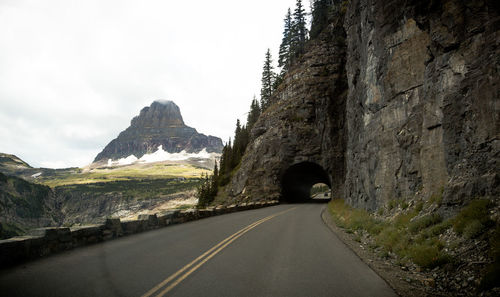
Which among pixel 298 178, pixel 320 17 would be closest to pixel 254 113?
pixel 320 17

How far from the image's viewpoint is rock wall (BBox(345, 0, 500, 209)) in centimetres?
820

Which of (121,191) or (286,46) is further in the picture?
(121,191)

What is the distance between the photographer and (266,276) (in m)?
5.82

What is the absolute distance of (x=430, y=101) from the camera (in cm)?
1109

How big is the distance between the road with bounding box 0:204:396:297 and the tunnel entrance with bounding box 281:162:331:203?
110ft

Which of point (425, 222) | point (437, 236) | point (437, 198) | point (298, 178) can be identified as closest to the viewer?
point (437, 236)

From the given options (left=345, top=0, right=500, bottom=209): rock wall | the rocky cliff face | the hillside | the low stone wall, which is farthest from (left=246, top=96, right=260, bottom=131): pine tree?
the hillside

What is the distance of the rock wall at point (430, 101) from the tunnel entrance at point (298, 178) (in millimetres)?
23033

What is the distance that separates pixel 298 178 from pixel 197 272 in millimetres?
44242

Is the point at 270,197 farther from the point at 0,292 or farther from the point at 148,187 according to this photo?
the point at 148,187

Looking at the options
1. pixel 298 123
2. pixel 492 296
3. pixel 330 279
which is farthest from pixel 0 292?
pixel 298 123

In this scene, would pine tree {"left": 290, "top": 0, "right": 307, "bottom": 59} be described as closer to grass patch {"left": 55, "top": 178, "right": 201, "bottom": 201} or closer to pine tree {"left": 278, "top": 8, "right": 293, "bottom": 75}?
pine tree {"left": 278, "top": 8, "right": 293, "bottom": 75}

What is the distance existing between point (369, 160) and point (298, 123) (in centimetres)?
2551

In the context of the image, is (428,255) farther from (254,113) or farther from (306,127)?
(254,113)
